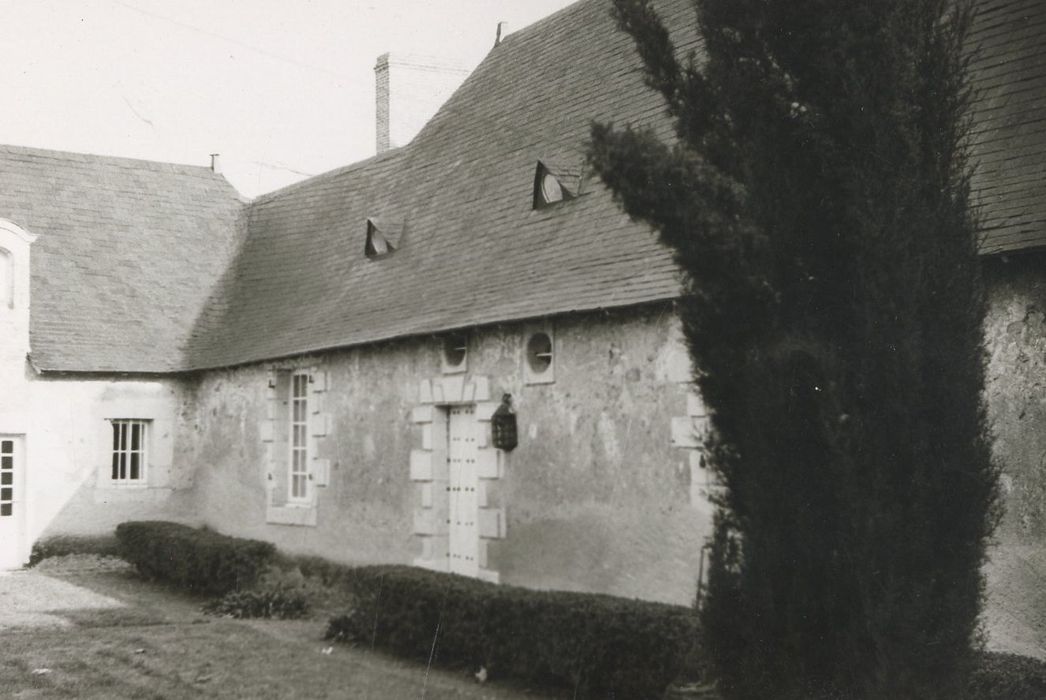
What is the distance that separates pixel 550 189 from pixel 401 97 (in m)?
8.97

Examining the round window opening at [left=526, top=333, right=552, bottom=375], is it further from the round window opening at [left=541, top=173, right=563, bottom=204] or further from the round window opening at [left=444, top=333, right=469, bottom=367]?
the round window opening at [left=541, top=173, right=563, bottom=204]

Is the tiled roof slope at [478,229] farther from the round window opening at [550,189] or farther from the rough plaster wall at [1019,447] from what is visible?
the rough plaster wall at [1019,447]

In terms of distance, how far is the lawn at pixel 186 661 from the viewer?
8023 millimetres

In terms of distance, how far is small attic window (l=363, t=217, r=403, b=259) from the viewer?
49.4 feet

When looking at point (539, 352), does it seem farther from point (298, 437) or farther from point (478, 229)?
point (298, 437)

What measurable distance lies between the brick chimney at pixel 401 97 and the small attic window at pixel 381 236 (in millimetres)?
5115

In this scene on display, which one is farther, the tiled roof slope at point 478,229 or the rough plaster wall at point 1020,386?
the tiled roof slope at point 478,229

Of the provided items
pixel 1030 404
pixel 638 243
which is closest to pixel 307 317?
pixel 638 243

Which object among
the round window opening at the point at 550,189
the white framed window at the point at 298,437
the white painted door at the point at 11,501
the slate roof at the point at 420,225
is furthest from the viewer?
the white painted door at the point at 11,501

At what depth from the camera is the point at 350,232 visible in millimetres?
16828

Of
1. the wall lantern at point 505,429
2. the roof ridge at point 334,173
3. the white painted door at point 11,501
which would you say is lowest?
the white painted door at point 11,501

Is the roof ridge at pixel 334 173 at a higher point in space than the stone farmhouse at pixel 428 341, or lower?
higher

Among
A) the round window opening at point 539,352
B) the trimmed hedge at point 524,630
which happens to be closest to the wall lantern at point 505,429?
the round window opening at point 539,352

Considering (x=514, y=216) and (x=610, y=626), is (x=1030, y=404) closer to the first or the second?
(x=610, y=626)
